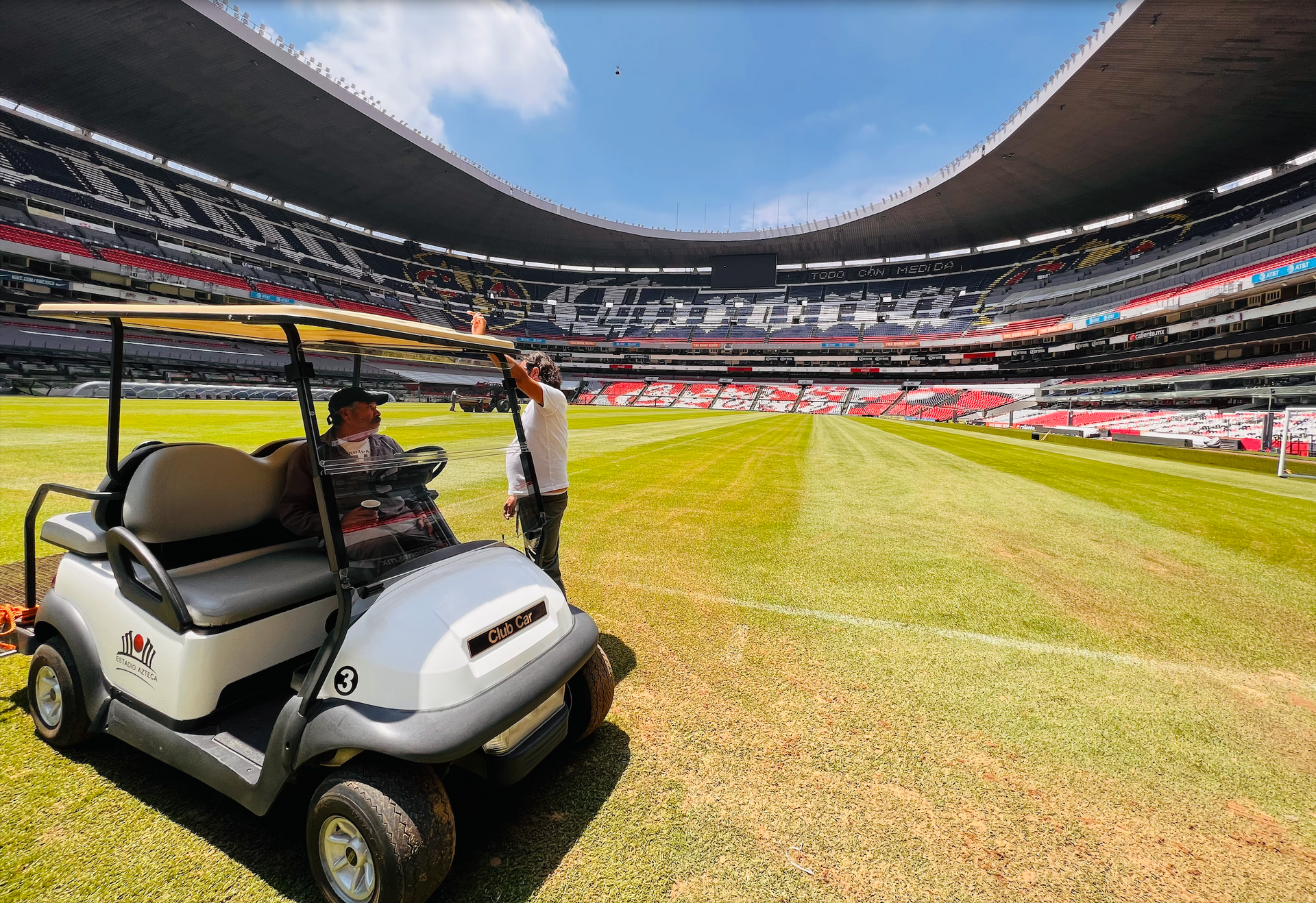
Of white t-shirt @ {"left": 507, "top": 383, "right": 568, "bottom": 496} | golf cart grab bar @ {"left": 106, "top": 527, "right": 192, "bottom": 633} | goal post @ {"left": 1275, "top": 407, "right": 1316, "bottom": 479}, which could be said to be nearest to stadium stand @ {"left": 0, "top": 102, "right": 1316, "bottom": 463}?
goal post @ {"left": 1275, "top": 407, "right": 1316, "bottom": 479}

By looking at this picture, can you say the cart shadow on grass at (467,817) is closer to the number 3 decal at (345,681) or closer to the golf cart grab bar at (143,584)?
the number 3 decal at (345,681)

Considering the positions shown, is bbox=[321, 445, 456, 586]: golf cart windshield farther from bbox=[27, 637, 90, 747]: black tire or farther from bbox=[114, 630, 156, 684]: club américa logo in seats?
bbox=[27, 637, 90, 747]: black tire

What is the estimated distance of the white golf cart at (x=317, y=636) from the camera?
1688 millimetres

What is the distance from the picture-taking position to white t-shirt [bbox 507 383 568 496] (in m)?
3.11

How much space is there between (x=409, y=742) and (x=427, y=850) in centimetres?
34

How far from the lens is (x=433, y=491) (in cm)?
272

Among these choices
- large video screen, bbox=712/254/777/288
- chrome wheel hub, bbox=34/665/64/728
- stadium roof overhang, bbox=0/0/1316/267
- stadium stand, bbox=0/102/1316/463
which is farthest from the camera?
large video screen, bbox=712/254/777/288

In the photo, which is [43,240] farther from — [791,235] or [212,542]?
[791,235]

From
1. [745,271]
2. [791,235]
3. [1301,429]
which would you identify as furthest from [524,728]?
[745,271]

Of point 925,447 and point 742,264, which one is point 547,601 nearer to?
point 925,447

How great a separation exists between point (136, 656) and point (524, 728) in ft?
5.54

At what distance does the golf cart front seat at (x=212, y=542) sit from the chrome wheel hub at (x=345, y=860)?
3.03 ft

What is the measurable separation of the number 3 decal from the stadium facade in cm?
2177

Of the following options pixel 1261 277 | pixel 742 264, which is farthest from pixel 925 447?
pixel 742 264
